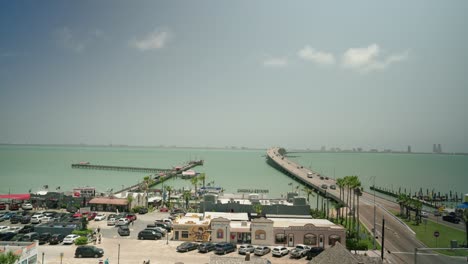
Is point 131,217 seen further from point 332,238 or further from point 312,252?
point 332,238

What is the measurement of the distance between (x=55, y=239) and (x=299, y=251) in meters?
22.3

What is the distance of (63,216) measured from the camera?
4266 cm

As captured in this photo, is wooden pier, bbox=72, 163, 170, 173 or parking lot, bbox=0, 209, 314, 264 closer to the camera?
parking lot, bbox=0, 209, 314, 264

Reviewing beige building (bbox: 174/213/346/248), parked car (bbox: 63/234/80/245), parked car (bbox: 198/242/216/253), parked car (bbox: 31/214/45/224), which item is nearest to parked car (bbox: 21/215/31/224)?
parked car (bbox: 31/214/45/224)

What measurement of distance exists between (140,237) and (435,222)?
130 ft

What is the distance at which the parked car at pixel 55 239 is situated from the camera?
3219 cm

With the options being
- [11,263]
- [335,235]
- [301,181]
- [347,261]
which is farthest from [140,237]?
[301,181]

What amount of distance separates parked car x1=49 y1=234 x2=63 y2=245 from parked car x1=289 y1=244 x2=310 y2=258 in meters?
21.3

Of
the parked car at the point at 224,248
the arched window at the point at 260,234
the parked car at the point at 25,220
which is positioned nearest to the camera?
the parked car at the point at 224,248

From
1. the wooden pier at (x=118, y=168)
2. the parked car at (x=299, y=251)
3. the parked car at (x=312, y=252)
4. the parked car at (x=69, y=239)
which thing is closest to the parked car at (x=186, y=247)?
the parked car at (x=299, y=251)

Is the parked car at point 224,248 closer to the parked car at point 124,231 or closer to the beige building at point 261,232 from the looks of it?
the beige building at point 261,232

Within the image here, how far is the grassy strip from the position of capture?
120 feet

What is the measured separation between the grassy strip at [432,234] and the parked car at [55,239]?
33982 mm

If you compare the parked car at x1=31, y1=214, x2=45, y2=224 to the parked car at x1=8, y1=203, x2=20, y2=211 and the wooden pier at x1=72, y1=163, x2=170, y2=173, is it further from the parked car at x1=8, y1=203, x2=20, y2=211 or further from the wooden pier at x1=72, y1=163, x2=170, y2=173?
the wooden pier at x1=72, y1=163, x2=170, y2=173
